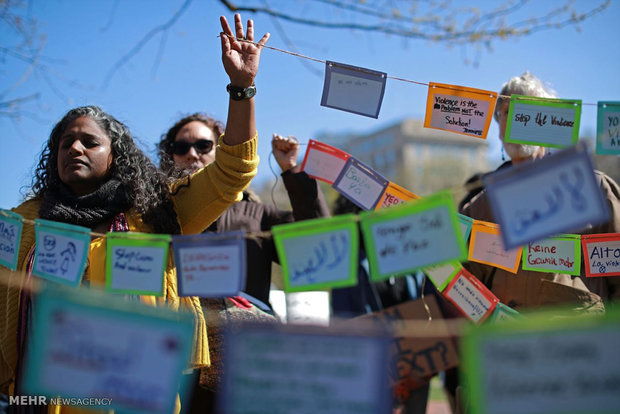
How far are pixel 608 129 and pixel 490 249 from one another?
587 millimetres

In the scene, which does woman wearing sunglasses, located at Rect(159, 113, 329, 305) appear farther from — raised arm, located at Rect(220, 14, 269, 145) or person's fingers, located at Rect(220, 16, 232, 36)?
person's fingers, located at Rect(220, 16, 232, 36)

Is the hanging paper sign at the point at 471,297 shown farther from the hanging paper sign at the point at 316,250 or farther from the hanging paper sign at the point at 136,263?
the hanging paper sign at the point at 136,263

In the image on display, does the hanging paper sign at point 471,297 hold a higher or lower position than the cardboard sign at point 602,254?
lower

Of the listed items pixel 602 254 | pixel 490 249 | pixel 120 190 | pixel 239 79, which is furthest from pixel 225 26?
pixel 602 254

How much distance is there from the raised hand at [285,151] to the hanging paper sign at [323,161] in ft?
0.39

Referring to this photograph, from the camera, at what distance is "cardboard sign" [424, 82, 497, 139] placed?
1.99 meters

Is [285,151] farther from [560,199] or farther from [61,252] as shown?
[560,199]

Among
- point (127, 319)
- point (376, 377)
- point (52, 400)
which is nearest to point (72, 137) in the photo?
point (52, 400)

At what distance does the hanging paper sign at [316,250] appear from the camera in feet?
4.21

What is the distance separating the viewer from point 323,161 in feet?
7.43

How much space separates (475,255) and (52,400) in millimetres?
1575

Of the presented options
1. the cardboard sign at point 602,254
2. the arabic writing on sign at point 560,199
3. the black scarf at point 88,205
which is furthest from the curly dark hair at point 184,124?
the arabic writing on sign at point 560,199

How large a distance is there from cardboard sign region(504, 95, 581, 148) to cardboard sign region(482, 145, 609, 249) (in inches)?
28.9

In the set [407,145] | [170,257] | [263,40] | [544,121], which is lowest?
[170,257]
